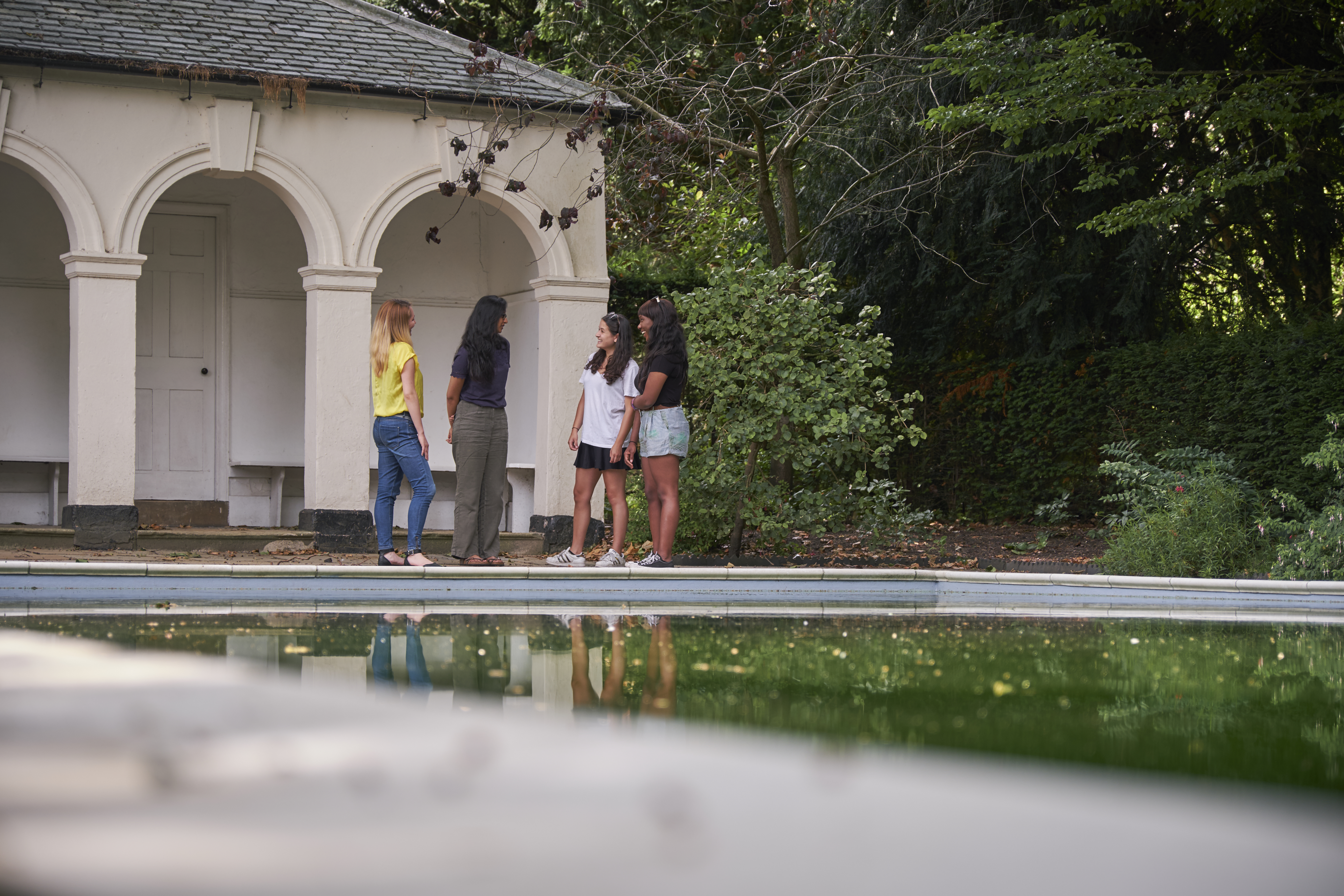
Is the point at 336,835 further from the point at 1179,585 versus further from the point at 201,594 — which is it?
the point at 1179,585

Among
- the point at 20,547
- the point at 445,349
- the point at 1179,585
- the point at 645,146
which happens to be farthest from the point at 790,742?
the point at 445,349

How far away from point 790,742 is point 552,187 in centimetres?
871

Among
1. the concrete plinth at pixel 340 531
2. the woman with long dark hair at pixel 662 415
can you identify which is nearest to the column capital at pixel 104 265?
the concrete plinth at pixel 340 531

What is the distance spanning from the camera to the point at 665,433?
8422mm

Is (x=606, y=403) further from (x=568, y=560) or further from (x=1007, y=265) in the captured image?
(x=1007, y=265)

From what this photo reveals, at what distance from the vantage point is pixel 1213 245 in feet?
46.7

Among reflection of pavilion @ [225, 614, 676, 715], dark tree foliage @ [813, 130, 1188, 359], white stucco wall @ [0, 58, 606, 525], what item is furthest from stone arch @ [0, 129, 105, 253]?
dark tree foliage @ [813, 130, 1188, 359]

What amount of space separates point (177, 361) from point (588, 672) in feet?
28.8

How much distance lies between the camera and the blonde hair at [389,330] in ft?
26.7

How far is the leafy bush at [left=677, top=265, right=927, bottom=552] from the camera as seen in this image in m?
9.33

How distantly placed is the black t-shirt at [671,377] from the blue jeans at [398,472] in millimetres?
1558

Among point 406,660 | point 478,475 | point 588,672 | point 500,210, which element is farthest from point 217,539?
point 588,672

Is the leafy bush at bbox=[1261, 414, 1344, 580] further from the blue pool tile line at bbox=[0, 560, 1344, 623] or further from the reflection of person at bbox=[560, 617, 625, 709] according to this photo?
the reflection of person at bbox=[560, 617, 625, 709]

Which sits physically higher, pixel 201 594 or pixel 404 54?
pixel 404 54
